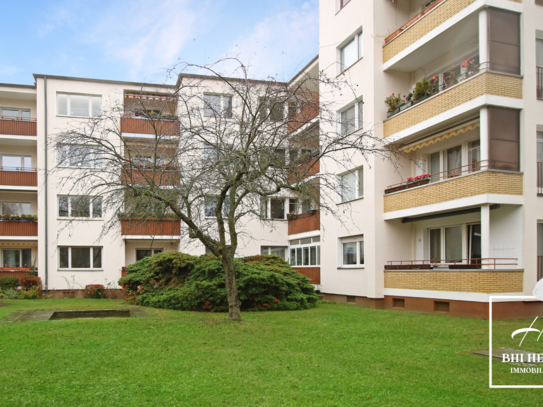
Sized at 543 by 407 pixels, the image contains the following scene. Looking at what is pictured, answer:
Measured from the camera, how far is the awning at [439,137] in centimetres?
1530

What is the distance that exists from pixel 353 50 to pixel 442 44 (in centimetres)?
493

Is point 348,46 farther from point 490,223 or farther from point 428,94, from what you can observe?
point 490,223

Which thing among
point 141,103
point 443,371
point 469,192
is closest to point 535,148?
point 469,192

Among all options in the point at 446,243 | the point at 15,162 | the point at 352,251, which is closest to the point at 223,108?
the point at 446,243

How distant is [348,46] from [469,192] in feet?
33.2

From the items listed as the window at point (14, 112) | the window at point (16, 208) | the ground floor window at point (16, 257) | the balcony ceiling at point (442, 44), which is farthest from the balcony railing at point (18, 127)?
the balcony ceiling at point (442, 44)

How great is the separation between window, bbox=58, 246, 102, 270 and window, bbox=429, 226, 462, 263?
19266 mm

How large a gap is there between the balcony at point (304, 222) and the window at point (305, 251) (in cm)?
57

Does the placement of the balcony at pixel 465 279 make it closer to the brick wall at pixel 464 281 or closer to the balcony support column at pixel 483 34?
the brick wall at pixel 464 281

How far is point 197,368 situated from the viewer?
23.9 ft

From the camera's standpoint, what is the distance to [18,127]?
28359mm

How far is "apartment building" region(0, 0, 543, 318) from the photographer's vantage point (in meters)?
13.9

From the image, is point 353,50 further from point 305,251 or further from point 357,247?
point 305,251

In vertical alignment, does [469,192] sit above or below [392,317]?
above
